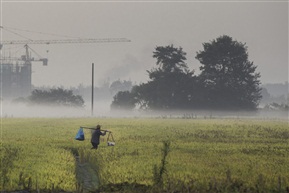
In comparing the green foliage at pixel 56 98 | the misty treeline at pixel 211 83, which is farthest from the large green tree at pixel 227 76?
the green foliage at pixel 56 98

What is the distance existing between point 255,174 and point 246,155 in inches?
268

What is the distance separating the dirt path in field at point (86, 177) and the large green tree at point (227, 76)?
89.5 metres

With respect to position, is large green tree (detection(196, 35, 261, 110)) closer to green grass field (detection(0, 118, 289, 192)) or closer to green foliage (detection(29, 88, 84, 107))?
green foliage (detection(29, 88, 84, 107))

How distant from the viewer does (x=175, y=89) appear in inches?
4542

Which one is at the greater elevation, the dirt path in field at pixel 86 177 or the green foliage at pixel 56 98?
the green foliage at pixel 56 98

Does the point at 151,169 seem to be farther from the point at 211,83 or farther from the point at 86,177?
the point at 211,83

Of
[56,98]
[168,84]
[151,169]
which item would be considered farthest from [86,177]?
[56,98]

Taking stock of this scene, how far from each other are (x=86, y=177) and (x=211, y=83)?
315ft

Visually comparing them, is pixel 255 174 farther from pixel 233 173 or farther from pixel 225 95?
pixel 225 95

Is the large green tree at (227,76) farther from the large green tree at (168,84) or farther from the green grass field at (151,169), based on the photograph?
the green grass field at (151,169)

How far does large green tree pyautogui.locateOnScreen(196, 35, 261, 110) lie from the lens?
11262 centimetres

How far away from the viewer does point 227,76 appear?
11350cm

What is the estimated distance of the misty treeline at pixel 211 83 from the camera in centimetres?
11275

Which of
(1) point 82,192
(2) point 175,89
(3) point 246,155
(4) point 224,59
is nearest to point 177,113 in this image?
(2) point 175,89
